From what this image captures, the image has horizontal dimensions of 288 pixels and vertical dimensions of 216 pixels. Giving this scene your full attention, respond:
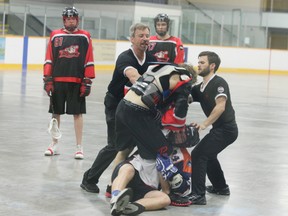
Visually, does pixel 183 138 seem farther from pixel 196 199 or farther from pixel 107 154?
pixel 107 154

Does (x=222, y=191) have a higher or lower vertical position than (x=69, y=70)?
lower

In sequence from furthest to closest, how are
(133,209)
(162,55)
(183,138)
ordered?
(162,55) → (183,138) → (133,209)

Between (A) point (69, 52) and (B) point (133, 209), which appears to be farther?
(A) point (69, 52)

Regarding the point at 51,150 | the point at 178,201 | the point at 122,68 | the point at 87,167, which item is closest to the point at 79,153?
the point at 51,150

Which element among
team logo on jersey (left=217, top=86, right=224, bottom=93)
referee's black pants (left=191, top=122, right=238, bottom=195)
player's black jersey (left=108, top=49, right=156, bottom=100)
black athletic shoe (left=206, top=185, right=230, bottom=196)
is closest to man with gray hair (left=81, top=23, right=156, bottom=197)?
player's black jersey (left=108, top=49, right=156, bottom=100)

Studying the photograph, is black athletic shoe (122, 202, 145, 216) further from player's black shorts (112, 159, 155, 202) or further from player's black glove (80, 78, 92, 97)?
player's black glove (80, 78, 92, 97)

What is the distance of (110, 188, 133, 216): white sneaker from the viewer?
623 cm

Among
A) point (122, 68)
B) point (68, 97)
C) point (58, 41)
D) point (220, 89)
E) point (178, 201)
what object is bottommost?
point (178, 201)

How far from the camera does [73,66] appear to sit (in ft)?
30.3

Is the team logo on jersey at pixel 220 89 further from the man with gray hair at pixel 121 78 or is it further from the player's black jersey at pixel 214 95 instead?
the man with gray hair at pixel 121 78

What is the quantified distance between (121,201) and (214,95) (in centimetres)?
157

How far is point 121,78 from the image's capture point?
724 centimetres

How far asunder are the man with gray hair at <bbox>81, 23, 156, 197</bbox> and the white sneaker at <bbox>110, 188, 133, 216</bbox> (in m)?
0.82

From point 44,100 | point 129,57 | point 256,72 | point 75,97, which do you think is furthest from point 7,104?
point 256,72
